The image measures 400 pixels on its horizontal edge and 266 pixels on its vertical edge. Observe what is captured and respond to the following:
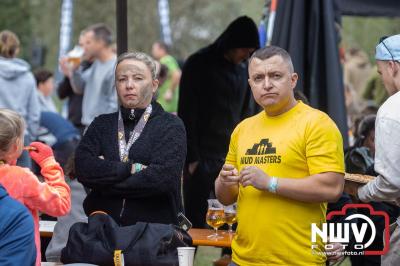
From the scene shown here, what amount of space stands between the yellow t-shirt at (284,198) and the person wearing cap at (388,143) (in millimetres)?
195

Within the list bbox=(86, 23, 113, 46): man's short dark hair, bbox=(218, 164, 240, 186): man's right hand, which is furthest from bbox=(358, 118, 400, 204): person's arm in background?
→ bbox=(86, 23, 113, 46): man's short dark hair

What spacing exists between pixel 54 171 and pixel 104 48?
4151mm

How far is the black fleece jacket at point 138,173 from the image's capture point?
14.8ft

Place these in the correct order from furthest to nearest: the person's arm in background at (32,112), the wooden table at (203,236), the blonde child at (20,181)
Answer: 1. the person's arm in background at (32,112)
2. the wooden table at (203,236)
3. the blonde child at (20,181)

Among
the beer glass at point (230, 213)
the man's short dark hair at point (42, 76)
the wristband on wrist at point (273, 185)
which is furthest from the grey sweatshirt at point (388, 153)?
the man's short dark hair at point (42, 76)

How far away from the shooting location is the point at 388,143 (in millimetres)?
3994

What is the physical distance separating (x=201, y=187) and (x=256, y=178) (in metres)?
2.88

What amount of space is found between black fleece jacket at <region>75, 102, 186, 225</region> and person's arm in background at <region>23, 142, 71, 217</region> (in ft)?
0.51

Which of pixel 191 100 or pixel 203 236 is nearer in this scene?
pixel 203 236

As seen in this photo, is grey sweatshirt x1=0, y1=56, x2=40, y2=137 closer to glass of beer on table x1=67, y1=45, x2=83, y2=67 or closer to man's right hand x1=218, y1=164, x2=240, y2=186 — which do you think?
glass of beer on table x1=67, y1=45, x2=83, y2=67

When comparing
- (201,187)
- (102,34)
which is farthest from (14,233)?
(102,34)

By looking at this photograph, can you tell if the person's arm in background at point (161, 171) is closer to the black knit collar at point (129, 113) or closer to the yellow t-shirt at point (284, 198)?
the black knit collar at point (129, 113)

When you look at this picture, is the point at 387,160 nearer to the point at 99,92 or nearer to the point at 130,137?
the point at 130,137

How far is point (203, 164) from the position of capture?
6766mm
